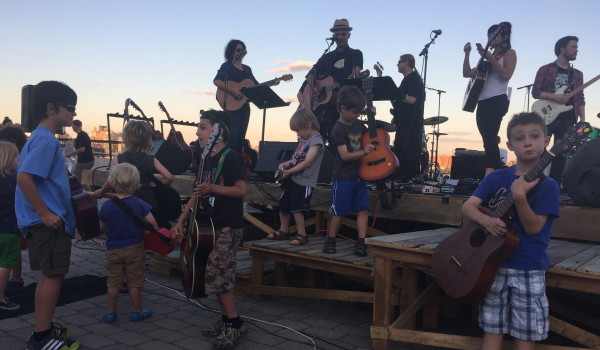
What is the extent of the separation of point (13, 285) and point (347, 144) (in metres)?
4.03

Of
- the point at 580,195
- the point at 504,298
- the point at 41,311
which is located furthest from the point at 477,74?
the point at 41,311

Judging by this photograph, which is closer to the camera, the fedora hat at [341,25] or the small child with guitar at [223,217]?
the small child with guitar at [223,217]

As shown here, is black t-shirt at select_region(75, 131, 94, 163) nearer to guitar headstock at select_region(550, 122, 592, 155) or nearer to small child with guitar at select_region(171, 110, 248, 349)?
small child with guitar at select_region(171, 110, 248, 349)

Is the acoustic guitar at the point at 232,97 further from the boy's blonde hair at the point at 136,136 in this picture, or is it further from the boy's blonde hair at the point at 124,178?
the boy's blonde hair at the point at 124,178

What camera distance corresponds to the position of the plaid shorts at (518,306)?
2822mm

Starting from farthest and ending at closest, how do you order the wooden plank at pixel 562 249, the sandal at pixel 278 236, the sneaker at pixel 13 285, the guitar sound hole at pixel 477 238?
1. the sandal at pixel 278 236
2. the sneaker at pixel 13 285
3. the wooden plank at pixel 562 249
4. the guitar sound hole at pixel 477 238

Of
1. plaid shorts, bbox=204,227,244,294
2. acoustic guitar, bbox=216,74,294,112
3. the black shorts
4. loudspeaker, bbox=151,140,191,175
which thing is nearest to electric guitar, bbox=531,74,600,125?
the black shorts

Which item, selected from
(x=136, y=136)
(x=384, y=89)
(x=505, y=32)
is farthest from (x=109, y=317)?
(x=505, y=32)

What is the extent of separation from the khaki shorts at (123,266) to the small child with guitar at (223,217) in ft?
2.90

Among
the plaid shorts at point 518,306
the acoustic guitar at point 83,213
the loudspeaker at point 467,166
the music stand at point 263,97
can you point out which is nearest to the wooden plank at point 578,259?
the plaid shorts at point 518,306

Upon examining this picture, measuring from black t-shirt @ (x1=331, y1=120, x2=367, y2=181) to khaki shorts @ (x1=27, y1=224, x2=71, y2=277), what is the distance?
8.40ft

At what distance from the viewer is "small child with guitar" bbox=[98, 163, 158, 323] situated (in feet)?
13.7

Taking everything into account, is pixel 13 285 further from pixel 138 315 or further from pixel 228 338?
pixel 228 338

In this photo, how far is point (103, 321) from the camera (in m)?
4.18
